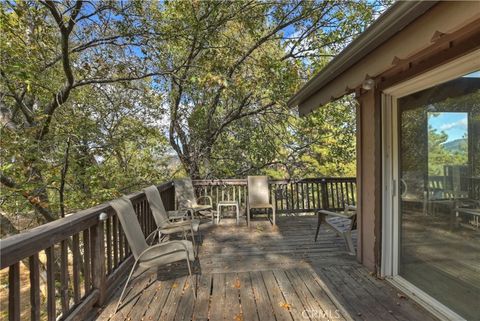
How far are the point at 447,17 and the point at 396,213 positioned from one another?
2021 mm

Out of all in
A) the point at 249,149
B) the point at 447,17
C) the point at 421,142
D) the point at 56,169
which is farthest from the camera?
the point at 249,149

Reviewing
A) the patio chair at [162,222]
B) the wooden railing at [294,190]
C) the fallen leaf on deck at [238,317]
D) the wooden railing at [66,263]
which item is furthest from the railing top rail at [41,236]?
the wooden railing at [294,190]

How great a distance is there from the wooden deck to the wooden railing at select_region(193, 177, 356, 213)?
2.19m

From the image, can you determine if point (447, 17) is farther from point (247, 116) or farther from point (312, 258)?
point (247, 116)

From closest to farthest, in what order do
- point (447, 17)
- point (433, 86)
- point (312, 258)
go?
point (447, 17) → point (433, 86) → point (312, 258)

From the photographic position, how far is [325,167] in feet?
25.6

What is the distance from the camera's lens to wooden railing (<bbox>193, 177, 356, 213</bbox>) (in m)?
5.93

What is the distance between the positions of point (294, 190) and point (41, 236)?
5224 millimetres

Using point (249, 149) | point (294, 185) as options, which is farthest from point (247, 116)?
point (294, 185)

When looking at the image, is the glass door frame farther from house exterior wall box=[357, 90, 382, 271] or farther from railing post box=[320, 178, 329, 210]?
railing post box=[320, 178, 329, 210]

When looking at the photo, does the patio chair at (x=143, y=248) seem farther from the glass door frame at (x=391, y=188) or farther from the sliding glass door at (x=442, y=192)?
the sliding glass door at (x=442, y=192)

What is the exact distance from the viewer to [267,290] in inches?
99.4

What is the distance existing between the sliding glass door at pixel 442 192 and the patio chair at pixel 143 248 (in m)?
2.14

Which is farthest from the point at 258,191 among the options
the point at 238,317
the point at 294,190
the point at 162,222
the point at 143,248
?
the point at 238,317
